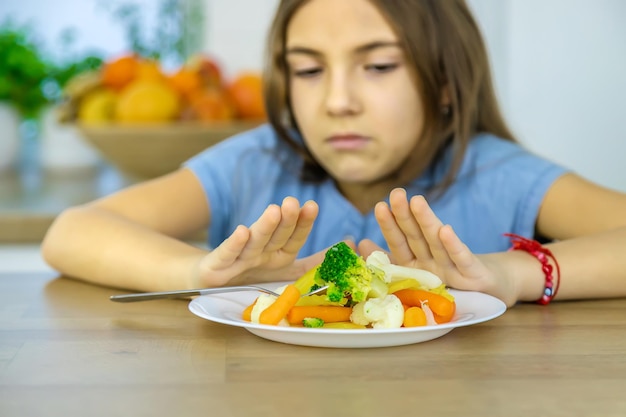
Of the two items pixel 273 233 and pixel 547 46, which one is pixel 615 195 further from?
pixel 547 46

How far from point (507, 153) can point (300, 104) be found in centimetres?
41

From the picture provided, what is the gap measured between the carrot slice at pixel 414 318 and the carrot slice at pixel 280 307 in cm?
11

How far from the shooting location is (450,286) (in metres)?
1.14

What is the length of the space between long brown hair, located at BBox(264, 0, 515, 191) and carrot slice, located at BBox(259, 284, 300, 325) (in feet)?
2.51

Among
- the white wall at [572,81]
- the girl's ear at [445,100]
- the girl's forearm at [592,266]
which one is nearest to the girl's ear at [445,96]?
the girl's ear at [445,100]

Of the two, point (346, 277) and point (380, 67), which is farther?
point (380, 67)

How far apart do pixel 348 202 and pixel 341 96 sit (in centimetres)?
33

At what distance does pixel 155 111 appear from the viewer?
2.50 m

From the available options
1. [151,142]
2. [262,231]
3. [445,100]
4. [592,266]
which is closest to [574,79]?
[445,100]

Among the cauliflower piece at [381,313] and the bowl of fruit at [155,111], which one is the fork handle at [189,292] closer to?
the cauliflower piece at [381,313]

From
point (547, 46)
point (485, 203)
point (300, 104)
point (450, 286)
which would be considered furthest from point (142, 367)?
point (547, 46)

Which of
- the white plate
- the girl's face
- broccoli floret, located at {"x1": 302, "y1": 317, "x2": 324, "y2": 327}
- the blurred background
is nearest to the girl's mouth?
the girl's face

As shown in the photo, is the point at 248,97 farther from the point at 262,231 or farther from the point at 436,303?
the point at 436,303

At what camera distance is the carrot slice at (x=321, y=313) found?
955mm
